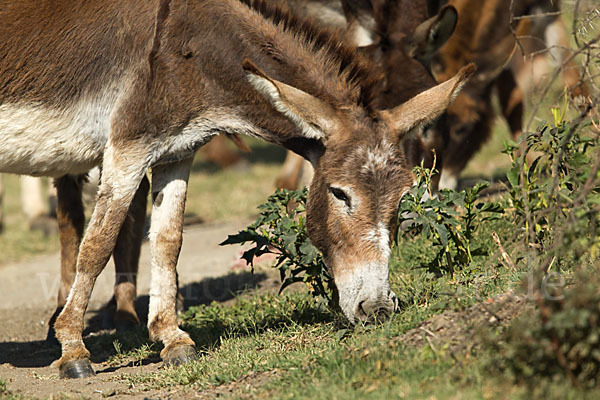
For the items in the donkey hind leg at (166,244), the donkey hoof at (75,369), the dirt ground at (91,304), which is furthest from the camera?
the donkey hind leg at (166,244)

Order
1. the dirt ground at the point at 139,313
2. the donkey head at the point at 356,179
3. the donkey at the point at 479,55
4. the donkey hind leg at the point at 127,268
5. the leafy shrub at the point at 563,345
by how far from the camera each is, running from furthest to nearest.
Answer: the donkey at the point at 479,55 → the donkey hind leg at the point at 127,268 → the donkey head at the point at 356,179 → the dirt ground at the point at 139,313 → the leafy shrub at the point at 563,345

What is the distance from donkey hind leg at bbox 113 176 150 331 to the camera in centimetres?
536

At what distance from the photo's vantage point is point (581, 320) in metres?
2.66

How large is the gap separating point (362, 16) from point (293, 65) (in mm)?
2050

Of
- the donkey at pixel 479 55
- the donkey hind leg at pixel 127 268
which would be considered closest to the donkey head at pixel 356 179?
the donkey hind leg at pixel 127 268

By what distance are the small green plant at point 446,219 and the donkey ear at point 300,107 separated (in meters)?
0.52

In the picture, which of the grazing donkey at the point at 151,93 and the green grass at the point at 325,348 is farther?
the grazing donkey at the point at 151,93

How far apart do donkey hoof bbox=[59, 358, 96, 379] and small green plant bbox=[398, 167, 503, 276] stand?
1.78m

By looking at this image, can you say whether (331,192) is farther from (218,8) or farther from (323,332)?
(218,8)

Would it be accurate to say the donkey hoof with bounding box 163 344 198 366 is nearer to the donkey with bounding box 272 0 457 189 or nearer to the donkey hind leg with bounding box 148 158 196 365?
the donkey hind leg with bounding box 148 158 196 365

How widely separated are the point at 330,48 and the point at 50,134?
5.19 feet

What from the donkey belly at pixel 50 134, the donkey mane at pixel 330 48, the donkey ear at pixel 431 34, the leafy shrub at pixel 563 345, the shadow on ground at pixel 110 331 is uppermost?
the donkey ear at pixel 431 34

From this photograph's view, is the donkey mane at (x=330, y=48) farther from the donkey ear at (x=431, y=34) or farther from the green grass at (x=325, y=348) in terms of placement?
the donkey ear at (x=431, y=34)

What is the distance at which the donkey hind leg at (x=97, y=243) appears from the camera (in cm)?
414
